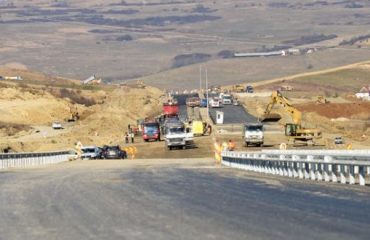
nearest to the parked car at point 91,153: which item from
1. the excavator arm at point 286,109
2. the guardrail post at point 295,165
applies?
the excavator arm at point 286,109

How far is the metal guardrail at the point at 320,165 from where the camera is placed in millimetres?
27500

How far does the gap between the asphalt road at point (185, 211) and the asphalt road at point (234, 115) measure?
84222 millimetres

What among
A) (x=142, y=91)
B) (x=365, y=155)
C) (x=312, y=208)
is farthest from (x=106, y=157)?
(x=142, y=91)

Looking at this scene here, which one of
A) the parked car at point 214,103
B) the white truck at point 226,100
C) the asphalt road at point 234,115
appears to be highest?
the white truck at point 226,100

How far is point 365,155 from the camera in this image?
2678 cm

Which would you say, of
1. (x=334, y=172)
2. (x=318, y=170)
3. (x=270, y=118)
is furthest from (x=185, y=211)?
(x=270, y=118)

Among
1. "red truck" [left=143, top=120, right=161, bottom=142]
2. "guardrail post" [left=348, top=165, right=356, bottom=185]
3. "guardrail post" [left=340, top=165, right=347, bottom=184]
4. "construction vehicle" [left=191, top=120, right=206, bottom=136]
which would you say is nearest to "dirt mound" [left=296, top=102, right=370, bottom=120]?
"construction vehicle" [left=191, top=120, right=206, bottom=136]

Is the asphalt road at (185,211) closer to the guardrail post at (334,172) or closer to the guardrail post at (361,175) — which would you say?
the guardrail post at (361,175)

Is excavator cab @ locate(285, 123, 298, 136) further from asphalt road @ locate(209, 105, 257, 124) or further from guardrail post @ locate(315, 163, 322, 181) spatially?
guardrail post @ locate(315, 163, 322, 181)

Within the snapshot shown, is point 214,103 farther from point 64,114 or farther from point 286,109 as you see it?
point 286,109

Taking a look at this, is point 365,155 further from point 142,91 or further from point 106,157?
point 142,91

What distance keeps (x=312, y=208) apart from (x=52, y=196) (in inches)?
295

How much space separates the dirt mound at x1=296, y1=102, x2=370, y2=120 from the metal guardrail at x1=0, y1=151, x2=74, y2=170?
67.4m

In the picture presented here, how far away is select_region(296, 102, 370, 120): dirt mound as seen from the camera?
130 m
